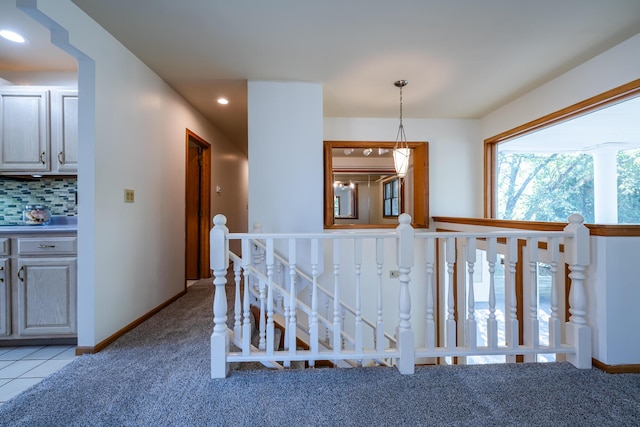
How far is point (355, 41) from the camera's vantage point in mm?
2041

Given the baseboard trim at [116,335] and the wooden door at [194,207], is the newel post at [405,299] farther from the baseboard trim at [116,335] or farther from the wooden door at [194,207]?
the wooden door at [194,207]

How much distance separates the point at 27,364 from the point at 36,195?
1456 millimetres

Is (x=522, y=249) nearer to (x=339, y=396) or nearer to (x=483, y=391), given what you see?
(x=483, y=391)

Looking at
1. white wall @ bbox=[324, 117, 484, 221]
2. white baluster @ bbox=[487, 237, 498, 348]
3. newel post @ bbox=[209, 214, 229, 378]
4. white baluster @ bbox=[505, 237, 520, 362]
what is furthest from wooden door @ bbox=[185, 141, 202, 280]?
white baluster @ bbox=[505, 237, 520, 362]

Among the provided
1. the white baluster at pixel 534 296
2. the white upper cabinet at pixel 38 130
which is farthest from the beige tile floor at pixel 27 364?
the white baluster at pixel 534 296

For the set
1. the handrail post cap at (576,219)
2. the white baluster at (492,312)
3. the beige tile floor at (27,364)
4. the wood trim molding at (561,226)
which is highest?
the handrail post cap at (576,219)

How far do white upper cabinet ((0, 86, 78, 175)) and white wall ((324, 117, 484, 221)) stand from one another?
3.13 metres

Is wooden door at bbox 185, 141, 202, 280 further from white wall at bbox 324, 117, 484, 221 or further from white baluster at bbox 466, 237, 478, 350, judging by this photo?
white baluster at bbox 466, 237, 478, 350

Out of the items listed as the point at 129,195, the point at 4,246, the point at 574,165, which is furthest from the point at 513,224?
the point at 4,246

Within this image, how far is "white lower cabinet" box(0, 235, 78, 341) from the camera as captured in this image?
6.34 ft

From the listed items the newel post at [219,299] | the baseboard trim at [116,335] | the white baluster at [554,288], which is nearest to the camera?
the newel post at [219,299]

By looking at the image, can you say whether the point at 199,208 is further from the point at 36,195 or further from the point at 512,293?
the point at 512,293

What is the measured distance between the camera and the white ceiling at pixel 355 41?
1720 millimetres

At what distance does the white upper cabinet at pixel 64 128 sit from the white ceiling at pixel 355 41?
38 cm
